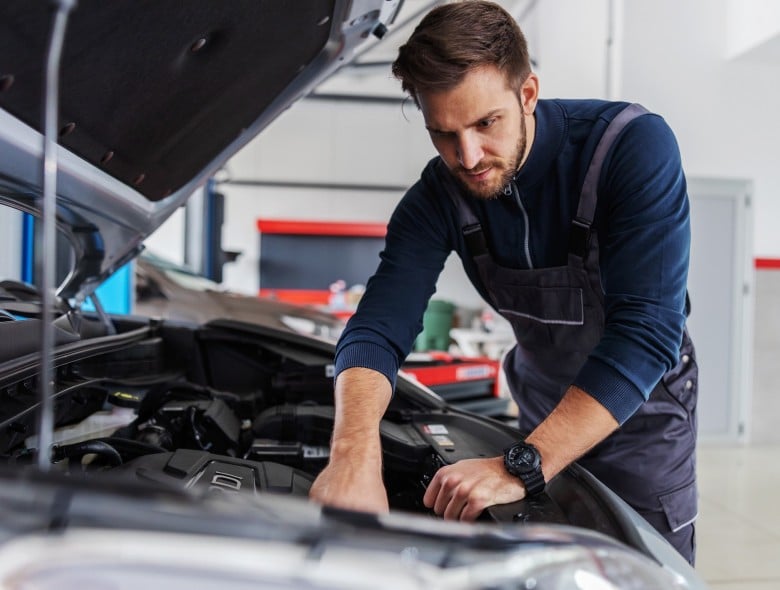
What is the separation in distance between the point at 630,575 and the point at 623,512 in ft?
Result: 0.80

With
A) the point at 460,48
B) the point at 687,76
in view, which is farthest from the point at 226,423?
the point at 687,76

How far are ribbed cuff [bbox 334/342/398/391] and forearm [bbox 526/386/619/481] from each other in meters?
0.28

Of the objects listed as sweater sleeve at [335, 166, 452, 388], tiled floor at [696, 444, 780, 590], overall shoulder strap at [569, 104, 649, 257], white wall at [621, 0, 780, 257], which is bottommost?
tiled floor at [696, 444, 780, 590]

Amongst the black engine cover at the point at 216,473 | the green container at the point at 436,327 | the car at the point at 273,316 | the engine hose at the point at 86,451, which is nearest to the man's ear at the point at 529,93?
the black engine cover at the point at 216,473

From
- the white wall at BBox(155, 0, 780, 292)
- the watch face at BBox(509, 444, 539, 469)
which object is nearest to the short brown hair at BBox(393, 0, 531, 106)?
the watch face at BBox(509, 444, 539, 469)

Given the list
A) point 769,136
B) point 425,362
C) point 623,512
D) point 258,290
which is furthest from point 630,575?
point 258,290

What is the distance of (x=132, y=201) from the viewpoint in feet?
4.23

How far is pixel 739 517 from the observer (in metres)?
2.75

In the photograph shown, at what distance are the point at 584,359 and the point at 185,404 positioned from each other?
76 centimetres

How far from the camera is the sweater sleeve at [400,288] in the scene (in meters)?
1.10

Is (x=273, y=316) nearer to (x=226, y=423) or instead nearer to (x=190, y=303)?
(x=190, y=303)

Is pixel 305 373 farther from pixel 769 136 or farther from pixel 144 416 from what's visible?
pixel 769 136

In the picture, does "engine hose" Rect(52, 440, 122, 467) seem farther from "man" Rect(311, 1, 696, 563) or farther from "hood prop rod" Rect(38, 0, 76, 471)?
"hood prop rod" Rect(38, 0, 76, 471)

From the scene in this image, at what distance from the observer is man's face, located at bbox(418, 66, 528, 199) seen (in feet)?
3.17
